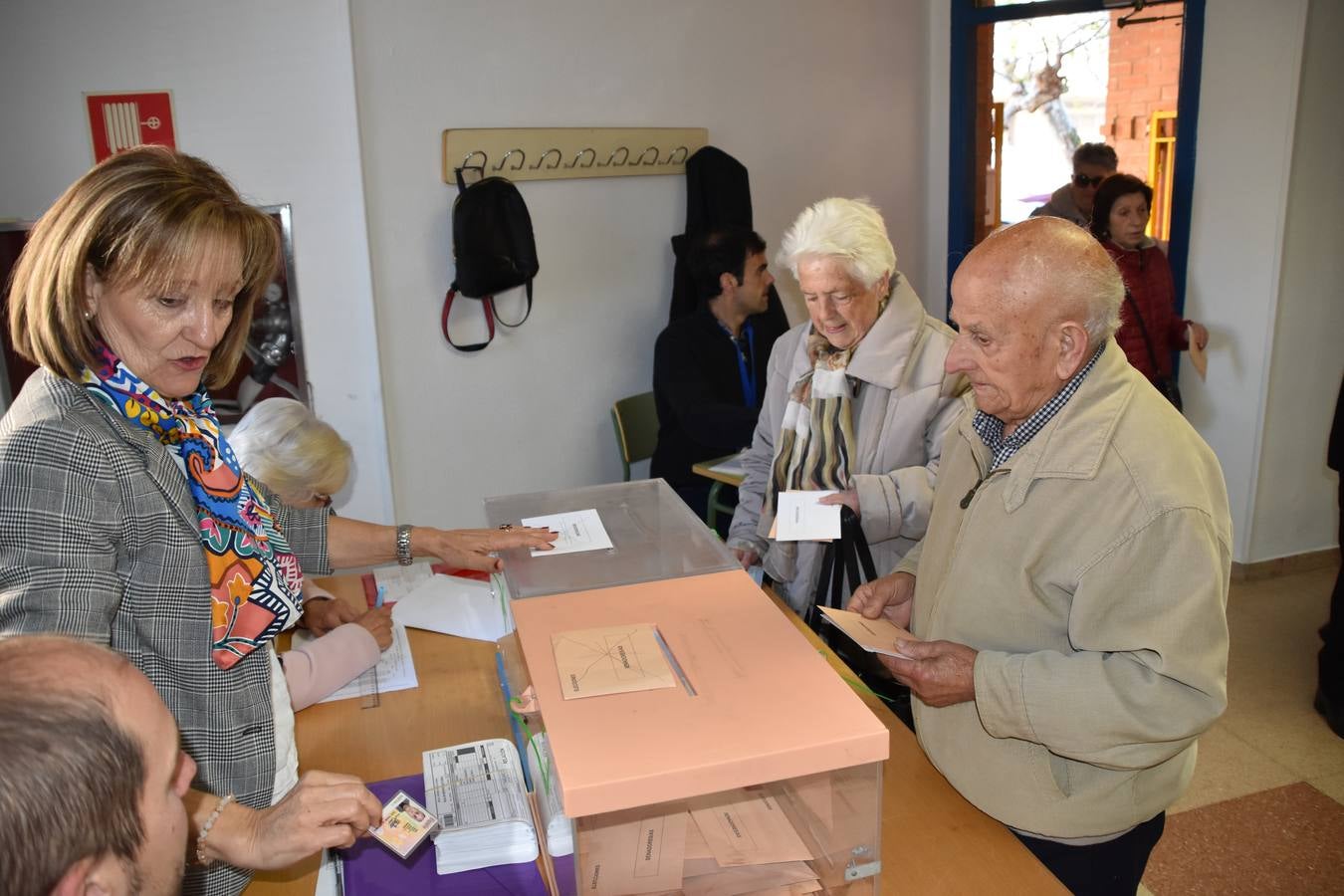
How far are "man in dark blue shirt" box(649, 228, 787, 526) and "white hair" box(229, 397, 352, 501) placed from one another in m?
1.62

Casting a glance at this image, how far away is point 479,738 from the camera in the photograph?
6.42 feet

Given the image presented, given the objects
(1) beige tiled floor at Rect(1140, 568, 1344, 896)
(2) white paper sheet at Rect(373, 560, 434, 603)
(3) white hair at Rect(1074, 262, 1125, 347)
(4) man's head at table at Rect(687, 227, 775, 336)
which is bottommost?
(1) beige tiled floor at Rect(1140, 568, 1344, 896)

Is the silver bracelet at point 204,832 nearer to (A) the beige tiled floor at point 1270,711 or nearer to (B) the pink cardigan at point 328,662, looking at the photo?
(B) the pink cardigan at point 328,662

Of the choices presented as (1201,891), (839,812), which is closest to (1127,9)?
(1201,891)

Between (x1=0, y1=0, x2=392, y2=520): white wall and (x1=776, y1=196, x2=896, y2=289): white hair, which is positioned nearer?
(x1=776, y1=196, x2=896, y2=289): white hair


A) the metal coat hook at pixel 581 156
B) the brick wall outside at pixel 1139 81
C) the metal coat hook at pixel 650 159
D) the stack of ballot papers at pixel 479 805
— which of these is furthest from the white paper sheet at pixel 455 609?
the brick wall outside at pixel 1139 81

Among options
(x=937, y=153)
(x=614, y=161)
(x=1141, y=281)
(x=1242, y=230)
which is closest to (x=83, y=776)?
(x=614, y=161)

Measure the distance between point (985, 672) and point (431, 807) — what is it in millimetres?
925

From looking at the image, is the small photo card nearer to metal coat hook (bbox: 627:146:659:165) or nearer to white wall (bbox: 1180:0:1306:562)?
metal coat hook (bbox: 627:146:659:165)

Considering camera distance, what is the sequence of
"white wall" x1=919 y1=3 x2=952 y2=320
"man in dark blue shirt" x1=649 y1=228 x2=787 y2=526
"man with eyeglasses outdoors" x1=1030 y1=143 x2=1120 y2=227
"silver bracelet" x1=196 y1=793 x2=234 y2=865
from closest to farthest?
1. "silver bracelet" x1=196 y1=793 x2=234 y2=865
2. "man in dark blue shirt" x1=649 y1=228 x2=787 y2=526
3. "man with eyeglasses outdoors" x1=1030 y1=143 x2=1120 y2=227
4. "white wall" x1=919 y1=3 x2=952 y2=320

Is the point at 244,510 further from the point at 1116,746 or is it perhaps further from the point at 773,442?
the point at 773,442

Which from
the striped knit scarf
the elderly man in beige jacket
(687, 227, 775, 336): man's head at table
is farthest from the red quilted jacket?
the elderly man in beige jacket

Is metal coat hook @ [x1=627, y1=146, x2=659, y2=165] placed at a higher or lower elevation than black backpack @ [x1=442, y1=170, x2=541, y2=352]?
higher

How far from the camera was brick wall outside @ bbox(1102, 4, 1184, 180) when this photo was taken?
15.2ft
